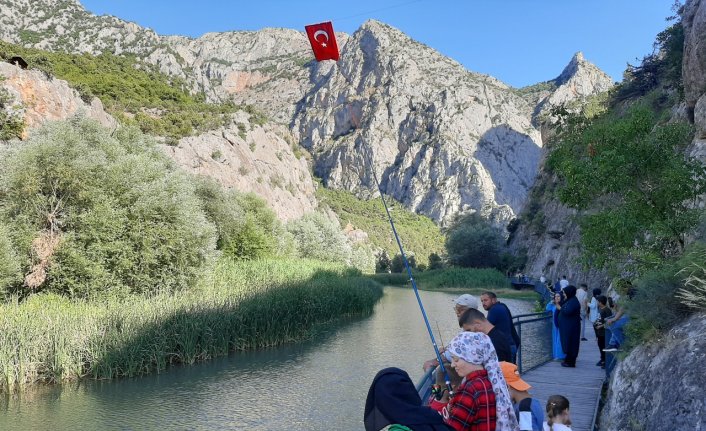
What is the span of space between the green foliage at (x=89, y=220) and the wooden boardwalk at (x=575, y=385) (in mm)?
15979

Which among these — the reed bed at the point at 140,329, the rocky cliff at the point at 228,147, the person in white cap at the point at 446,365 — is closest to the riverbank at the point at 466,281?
the rocky cliff at the point at 228,147

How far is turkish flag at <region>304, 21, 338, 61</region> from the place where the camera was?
9.59 meters

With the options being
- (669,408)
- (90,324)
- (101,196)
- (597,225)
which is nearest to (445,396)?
(669,408)

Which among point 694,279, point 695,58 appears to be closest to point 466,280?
point 695,58

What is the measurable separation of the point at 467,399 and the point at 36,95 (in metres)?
39.5

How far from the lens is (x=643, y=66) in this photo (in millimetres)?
36250

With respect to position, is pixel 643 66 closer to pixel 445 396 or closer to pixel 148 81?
pixel 445 396

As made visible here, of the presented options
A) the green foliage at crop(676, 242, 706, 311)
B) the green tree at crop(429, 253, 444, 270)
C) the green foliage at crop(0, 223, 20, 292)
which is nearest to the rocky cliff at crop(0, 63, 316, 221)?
the green foliage at crop(0, 223, 20, 292)

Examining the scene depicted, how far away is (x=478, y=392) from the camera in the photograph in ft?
10.3

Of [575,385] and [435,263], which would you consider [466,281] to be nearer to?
[435,263]

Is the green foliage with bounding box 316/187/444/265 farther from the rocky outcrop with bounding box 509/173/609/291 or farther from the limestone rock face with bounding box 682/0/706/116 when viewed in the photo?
the limestone rock face with bounding box 682/0/706/116

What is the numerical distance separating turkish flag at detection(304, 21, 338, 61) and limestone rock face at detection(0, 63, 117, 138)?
2604 centimetres

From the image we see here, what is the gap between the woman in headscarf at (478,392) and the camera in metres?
3.11

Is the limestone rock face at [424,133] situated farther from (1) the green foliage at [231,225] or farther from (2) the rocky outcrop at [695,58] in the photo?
(2) the rocky outcrop at [695,58]
